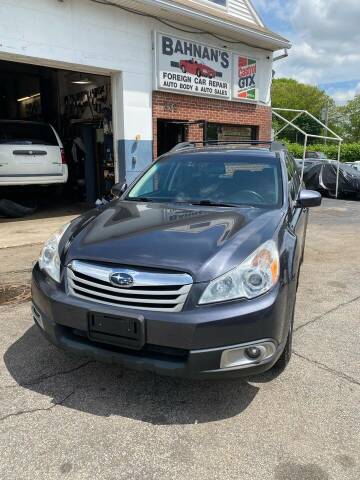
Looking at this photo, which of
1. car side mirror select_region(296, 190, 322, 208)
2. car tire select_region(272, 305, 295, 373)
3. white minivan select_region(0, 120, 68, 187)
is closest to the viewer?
car tire select_region(272, 305, 295, 373)

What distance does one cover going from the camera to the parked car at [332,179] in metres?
15.3

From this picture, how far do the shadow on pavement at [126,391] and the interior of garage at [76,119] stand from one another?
25.2 feet

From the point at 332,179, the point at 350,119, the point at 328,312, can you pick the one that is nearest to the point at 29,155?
the point at 328,312

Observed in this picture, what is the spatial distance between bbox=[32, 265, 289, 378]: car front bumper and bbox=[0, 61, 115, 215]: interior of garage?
812 cm

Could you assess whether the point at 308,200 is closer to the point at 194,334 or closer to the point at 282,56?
the point at 194,334

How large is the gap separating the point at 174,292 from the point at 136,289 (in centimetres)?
23

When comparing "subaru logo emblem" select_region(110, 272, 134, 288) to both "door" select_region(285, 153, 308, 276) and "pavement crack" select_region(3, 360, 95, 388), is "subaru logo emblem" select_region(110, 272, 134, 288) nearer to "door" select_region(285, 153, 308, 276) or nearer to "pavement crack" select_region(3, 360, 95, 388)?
"pavement crack" select_region(3, 360, 95, 388)

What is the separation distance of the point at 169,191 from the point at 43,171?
6357 millimetres

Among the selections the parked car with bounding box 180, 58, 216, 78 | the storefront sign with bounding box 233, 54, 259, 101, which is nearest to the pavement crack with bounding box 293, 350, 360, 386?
the parked car with bounding box 180, 58, 216, 78

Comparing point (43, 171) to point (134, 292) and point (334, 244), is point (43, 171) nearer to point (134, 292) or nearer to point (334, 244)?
point (334, 244)

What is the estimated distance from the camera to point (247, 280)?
249cm

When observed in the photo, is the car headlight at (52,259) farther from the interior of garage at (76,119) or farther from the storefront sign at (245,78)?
the storefront sign at (245,78)

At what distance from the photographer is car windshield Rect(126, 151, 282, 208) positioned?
12.2 feet

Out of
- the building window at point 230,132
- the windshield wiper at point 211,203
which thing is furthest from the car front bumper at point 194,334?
the building window at point 230,132
